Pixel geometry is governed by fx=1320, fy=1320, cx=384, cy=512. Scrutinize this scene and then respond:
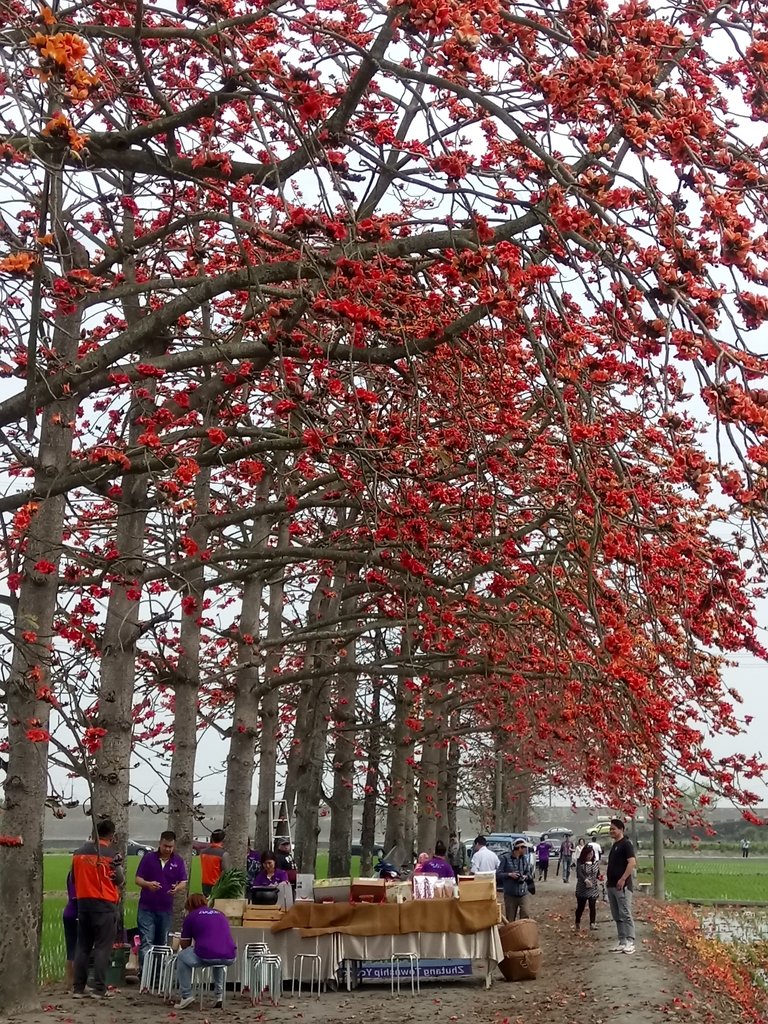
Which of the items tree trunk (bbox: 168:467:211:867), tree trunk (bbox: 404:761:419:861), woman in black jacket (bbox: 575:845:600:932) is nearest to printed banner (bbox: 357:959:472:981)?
tree trunk (bbox: 168:467:211:867)

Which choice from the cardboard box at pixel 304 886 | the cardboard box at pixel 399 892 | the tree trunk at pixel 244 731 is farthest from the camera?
the tree trunk at pixel 244 731

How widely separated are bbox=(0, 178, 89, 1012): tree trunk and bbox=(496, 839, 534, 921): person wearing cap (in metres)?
9.50

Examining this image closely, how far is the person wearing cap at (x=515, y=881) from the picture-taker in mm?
18172

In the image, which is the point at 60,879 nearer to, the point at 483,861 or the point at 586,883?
the point at 483,861

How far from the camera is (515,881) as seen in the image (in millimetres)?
18188

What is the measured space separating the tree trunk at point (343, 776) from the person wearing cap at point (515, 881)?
4.86m

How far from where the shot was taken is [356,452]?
851cm

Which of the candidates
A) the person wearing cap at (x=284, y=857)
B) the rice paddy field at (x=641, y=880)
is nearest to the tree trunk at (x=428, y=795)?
the person wearing cap at (x=284, y=857)

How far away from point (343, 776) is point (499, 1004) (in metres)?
12.9

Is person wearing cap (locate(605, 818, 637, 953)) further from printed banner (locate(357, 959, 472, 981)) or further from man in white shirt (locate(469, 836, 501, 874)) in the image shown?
man in white shirt (locate(469, 836, 501, 874))

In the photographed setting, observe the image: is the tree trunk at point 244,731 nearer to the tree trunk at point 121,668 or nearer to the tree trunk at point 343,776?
the tree trunk at point 121,668

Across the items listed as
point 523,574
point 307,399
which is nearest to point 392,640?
point 523,574

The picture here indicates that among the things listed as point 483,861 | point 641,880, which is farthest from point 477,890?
point 641,880

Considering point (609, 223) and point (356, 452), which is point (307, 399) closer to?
point (356, 452)
